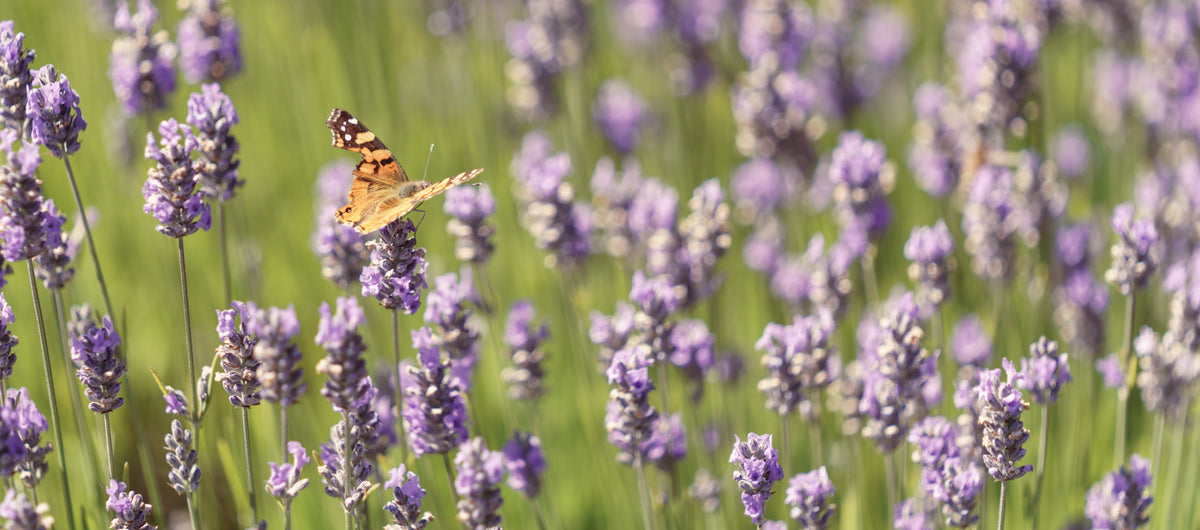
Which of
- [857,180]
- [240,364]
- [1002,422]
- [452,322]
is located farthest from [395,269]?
[857,180]

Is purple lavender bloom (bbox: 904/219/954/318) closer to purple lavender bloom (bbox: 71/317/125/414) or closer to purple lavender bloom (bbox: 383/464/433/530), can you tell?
purple lavender bloom (bbox: 383/464/433/530)

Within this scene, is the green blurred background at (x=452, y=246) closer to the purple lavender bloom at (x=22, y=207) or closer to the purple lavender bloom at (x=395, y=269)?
the purple lavender bloom at (x=22, y=207)

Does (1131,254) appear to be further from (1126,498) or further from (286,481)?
(286,481)

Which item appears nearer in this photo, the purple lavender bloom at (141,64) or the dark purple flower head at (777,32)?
the purple lavender bloom at (141,64)

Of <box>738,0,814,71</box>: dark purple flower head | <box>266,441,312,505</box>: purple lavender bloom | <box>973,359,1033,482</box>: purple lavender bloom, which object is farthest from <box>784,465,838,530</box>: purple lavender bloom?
<box>738,0,814,71</box>: dark purple flower head

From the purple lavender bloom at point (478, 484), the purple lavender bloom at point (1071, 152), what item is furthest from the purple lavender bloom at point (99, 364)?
the purple lavender bloom at point (1071, 152)

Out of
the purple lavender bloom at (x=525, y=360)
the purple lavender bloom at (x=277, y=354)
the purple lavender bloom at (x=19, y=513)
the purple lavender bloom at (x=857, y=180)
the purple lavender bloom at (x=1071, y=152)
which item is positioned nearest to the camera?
the purple lavender bloom at (x=19, y=513)
